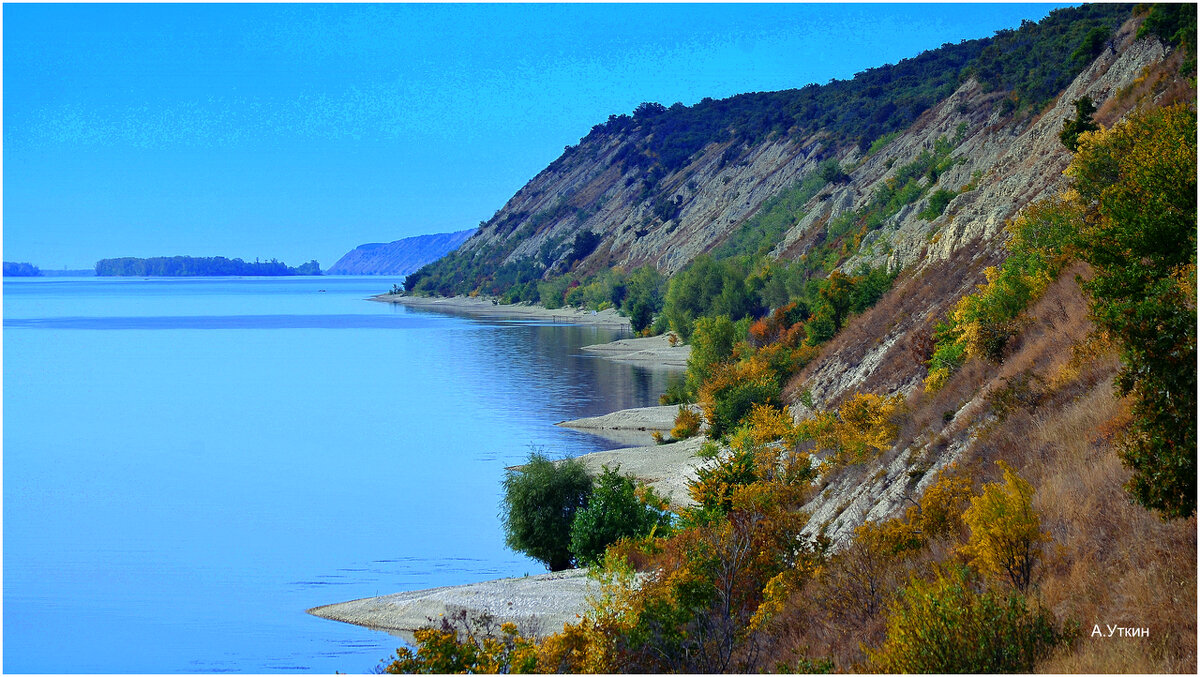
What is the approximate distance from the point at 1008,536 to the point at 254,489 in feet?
95.8

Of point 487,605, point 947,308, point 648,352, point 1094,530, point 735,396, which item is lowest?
point 487,605

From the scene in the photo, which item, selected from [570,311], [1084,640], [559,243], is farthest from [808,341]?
[559,243]

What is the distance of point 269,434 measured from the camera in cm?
4816

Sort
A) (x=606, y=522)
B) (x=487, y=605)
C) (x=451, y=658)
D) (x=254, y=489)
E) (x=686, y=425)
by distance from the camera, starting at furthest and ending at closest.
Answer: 1. (x=686, y=425)
2. (x=254, y=489)
3. (x=606, y=522)
4. (x=487, y=605)
5. (x=451, y=658)

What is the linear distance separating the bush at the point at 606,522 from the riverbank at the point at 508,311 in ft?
261

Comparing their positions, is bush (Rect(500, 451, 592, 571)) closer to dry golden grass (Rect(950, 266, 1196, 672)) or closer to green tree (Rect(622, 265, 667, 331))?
dry golden grass (Rect(950, 266, 1196, 672))

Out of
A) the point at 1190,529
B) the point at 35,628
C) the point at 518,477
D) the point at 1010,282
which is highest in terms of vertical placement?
the point at 1010,282

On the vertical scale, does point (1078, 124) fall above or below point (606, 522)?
above

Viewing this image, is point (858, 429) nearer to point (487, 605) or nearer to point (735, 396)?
point (487, 605)

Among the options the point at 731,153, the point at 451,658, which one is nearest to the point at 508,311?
the point at 731,153

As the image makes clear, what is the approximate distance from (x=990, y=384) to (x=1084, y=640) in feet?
40.1

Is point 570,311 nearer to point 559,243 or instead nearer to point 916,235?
point 559,243

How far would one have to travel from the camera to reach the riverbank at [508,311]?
11754 cm

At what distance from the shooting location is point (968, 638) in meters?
10.6
